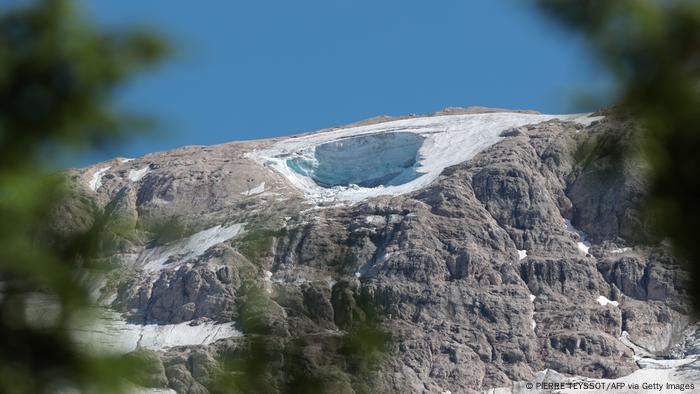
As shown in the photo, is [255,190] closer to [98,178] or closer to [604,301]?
[98,178]

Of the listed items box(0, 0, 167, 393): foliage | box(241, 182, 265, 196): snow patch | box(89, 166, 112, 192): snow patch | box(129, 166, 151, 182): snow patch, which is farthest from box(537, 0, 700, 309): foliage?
box(129, 166, 151, 182): snow patch

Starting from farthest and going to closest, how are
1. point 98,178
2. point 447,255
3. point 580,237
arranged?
point 98,178 < point 580,237 < point 447,255

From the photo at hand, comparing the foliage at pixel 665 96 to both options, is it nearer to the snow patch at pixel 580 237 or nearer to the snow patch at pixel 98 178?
the snow patch at pixel 580 237

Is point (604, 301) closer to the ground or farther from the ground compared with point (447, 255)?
closer to the ground

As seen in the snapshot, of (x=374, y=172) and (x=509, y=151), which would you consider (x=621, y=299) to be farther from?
(x=374, y=172)

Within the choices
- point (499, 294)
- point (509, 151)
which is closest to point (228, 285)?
point (499, 294)

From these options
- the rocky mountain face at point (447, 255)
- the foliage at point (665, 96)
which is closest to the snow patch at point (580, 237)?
the rocky mountain face at point (447, 255)

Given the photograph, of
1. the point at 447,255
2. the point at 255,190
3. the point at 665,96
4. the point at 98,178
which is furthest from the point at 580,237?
the point at 665,96

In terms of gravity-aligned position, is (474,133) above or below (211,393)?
above
